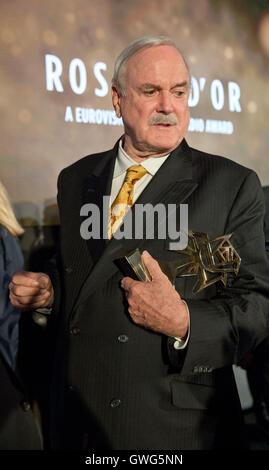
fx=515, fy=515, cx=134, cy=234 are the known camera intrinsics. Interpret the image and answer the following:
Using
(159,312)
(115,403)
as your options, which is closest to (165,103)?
(159,312)

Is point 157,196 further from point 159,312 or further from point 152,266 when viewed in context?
point 159,312

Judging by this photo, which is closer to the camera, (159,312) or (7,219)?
(159,312)

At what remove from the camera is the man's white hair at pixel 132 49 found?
1642 millimetres

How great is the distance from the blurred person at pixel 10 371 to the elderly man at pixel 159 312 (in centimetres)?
8

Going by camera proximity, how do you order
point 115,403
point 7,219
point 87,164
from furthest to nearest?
point 87,164 → point 7,219 → point 115,403

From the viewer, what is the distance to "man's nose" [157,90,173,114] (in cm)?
160

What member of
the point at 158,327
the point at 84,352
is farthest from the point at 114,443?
the point at 158,327

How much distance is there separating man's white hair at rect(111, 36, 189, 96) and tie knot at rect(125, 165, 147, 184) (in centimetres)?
26

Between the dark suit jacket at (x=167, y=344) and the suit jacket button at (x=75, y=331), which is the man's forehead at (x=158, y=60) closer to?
the dark suit jacket at (x=167, y=344)

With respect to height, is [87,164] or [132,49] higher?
[132,49]

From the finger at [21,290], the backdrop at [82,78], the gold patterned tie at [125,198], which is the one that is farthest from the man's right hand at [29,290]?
the backdrop at [82,78]

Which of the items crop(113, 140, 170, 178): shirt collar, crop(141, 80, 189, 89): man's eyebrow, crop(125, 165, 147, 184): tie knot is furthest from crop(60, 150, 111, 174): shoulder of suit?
crop(141, 80, 189, 89): man's eyebrow

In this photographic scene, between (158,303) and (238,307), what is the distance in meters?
0.24

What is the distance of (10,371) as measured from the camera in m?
1.55
